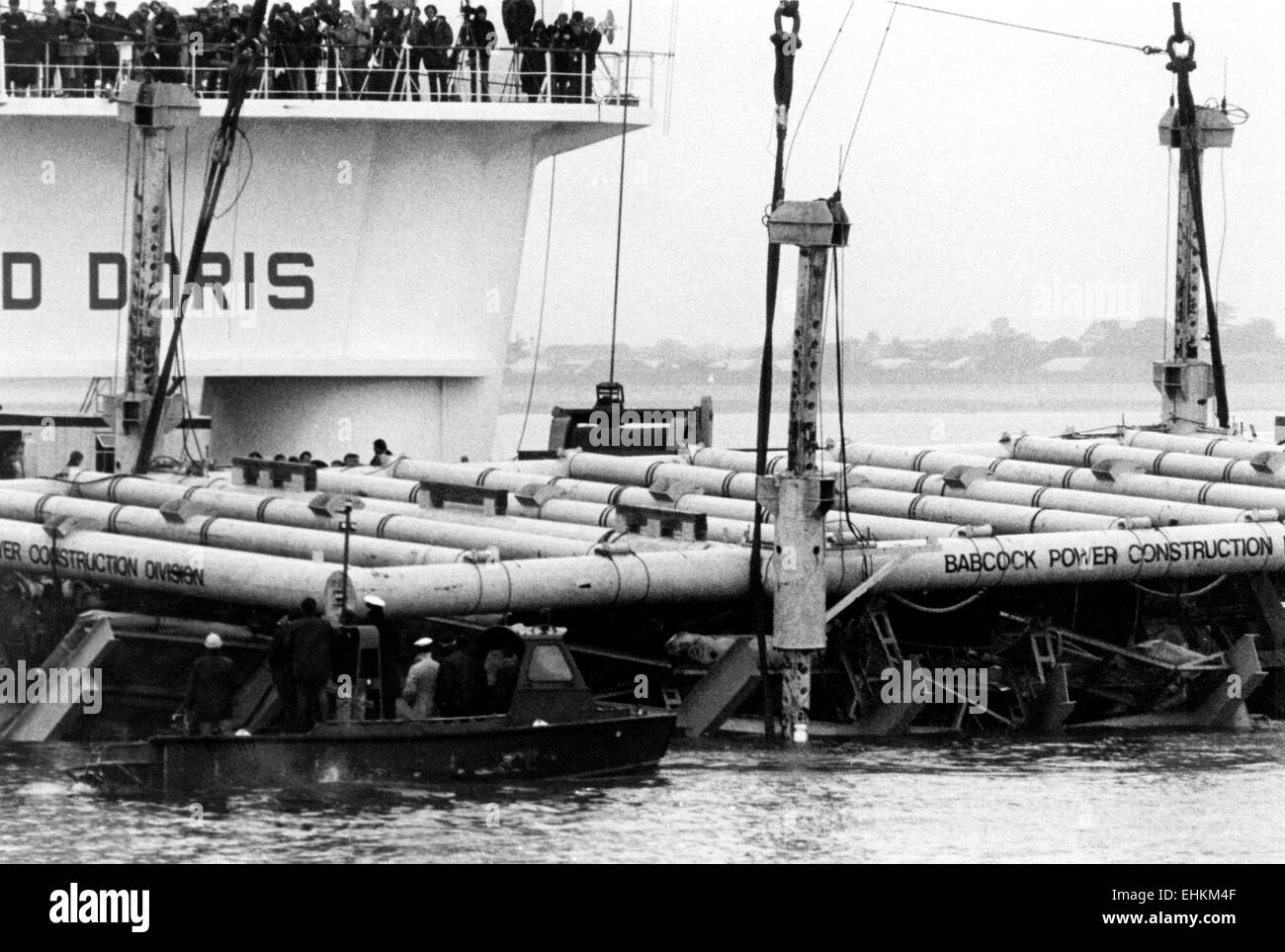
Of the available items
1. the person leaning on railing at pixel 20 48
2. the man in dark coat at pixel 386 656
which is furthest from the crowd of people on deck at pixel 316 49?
the man in dark coat at pixel 386 656

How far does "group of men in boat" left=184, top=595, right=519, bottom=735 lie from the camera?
26578mm

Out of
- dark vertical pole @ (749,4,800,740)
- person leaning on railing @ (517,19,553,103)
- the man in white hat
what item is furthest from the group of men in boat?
person leaning on railing @ (517,19,553,103)

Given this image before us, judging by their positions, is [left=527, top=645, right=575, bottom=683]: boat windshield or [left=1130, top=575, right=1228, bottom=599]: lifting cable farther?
[left=1130, top=575, right=1228, bottom=599]: lifting cable

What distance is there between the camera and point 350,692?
89.5 feet

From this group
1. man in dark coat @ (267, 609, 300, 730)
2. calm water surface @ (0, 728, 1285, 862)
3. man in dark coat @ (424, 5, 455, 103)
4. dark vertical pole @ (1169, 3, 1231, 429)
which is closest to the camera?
calm water surface @ (0, 728, 1285, 862)

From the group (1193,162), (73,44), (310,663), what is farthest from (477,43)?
(310,663)

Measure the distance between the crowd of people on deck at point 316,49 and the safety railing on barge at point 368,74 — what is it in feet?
0.06

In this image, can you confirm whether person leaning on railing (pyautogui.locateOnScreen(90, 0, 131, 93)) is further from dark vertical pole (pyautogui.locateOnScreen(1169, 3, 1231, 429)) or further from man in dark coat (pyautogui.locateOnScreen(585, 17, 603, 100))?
dark vertical pole (pyautogui.locateOnScreen(1169, 3, 1231, 429))

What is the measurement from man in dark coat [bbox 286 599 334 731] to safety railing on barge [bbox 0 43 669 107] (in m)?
13.0

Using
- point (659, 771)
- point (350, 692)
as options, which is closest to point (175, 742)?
point (350, 692)

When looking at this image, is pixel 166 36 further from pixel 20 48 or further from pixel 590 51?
pixel 590 51

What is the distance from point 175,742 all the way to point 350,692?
90.8 inches

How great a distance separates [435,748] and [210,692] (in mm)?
2560

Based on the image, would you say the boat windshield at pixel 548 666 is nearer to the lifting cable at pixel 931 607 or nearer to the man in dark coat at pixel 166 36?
the lifting cable at pixel 931 607
